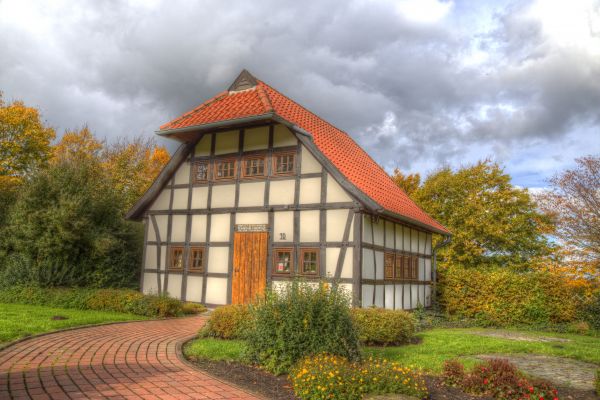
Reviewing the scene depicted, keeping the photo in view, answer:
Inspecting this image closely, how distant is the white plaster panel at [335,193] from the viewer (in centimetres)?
1356

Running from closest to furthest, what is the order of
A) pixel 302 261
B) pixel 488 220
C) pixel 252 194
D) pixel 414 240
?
pixel 302 261 → pixel 252 194 → pixel 414 240 → pixel 488 220

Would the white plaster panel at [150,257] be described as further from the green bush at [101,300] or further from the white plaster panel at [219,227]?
the white plaster panel at [219,227]

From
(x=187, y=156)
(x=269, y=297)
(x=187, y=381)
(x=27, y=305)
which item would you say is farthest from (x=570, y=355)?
(x=27, y=305)

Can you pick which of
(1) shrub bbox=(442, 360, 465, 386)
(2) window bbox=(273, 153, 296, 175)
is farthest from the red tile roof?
(1) shrub bbox=(442, 360, 465, 386)

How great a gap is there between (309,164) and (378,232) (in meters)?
2.85

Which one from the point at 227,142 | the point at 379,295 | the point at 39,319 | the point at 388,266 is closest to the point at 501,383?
the point at 379,295

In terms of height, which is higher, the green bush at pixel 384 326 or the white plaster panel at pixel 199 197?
the white plaster panel at pixel 199 197

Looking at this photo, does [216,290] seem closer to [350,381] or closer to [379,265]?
[379,265]

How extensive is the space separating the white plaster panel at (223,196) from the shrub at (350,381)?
31.9 feet

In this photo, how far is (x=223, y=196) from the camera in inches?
618

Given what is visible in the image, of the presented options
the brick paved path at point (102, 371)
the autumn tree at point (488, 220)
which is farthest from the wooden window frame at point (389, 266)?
the autumn tree at point (488, 220)

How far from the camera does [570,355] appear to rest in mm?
9609

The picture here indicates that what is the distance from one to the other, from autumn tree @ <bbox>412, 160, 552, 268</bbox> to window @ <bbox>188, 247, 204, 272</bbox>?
1545 cm

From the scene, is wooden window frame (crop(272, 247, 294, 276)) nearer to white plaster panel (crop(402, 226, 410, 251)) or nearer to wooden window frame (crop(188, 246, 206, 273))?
wooden window frame (crop(188, 246, 206, 273))
